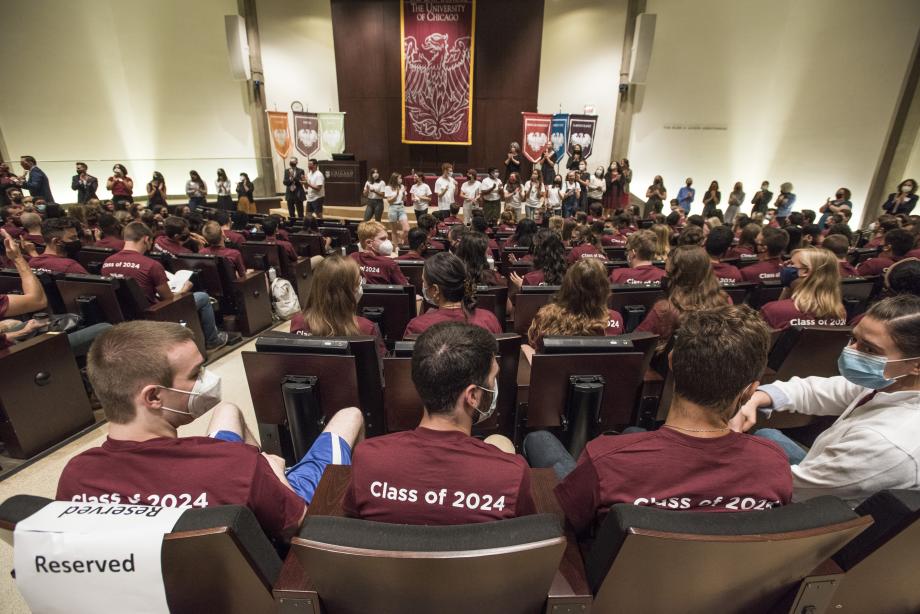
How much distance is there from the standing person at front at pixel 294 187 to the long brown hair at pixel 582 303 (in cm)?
858

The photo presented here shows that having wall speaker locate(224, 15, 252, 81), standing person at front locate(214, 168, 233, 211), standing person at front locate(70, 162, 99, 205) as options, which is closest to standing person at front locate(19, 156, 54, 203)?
standing person at front locate(70, 162, 99, 205)

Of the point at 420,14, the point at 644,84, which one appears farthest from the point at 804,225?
the point at 420,14

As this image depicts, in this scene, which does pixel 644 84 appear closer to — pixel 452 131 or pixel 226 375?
pixel 452 131

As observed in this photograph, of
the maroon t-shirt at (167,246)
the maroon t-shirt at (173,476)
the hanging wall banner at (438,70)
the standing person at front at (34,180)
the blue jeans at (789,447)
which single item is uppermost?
the hanging wall banner at (438,70)

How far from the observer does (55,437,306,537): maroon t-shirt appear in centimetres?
99

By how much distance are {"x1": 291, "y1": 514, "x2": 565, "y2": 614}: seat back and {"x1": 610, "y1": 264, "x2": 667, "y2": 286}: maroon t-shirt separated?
260cm

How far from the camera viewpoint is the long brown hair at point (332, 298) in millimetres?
2105

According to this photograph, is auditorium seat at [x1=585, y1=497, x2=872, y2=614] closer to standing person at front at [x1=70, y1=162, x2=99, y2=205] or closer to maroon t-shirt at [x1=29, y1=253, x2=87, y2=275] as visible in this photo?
maroon t-shirt at [x1=29, y1=253, x2=87, y2=275]

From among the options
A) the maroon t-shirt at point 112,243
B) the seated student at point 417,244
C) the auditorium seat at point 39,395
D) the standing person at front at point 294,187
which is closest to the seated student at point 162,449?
the auditorium seat at point 39,395

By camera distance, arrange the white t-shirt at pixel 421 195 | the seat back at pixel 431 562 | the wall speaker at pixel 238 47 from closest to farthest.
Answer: the seat back at pixel 431 562
the white t-shirt at pixel 421 195
the wall speaker at pixel 238 47

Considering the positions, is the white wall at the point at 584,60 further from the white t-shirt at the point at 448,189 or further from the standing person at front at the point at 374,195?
the standing person at front at the point at 374,195

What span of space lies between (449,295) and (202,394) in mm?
1217

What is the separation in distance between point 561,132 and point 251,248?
8.56m

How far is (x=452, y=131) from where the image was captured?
37.8 ft
